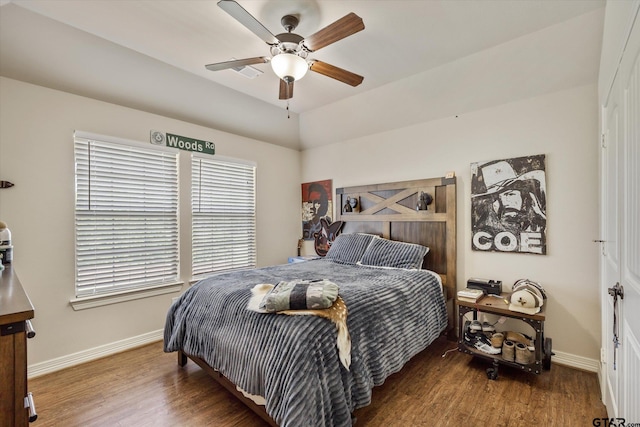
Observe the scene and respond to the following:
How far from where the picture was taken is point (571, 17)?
6.98 feet

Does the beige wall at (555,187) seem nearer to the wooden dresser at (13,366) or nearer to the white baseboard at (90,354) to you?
the wooden dresser at (13,366)

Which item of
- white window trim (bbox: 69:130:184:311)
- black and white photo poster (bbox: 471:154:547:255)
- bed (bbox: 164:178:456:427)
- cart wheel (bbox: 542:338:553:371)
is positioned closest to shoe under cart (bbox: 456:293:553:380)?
cart wheel (bbox: 542:338:553:371)

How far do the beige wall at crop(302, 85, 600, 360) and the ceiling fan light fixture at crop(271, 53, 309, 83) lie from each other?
2.00 meters

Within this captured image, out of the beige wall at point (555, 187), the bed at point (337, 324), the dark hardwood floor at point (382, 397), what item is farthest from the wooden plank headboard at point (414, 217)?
the dark hardwood floor at point (382, 397)

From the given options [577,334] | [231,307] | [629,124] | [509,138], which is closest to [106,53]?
[231,307]

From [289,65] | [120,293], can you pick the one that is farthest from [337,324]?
[120,293]

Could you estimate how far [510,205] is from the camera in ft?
9.37

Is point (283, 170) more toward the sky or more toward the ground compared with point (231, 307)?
more toward the sky

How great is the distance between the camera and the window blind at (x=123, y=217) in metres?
2.83

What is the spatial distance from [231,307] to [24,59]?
259cm

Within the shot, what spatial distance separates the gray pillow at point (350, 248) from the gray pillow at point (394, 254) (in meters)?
0.11

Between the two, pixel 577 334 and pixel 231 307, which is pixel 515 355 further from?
pixel 231 307

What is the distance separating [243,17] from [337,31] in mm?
570

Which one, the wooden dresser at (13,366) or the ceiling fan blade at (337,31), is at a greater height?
the ceiling fan blade at (337,31)
